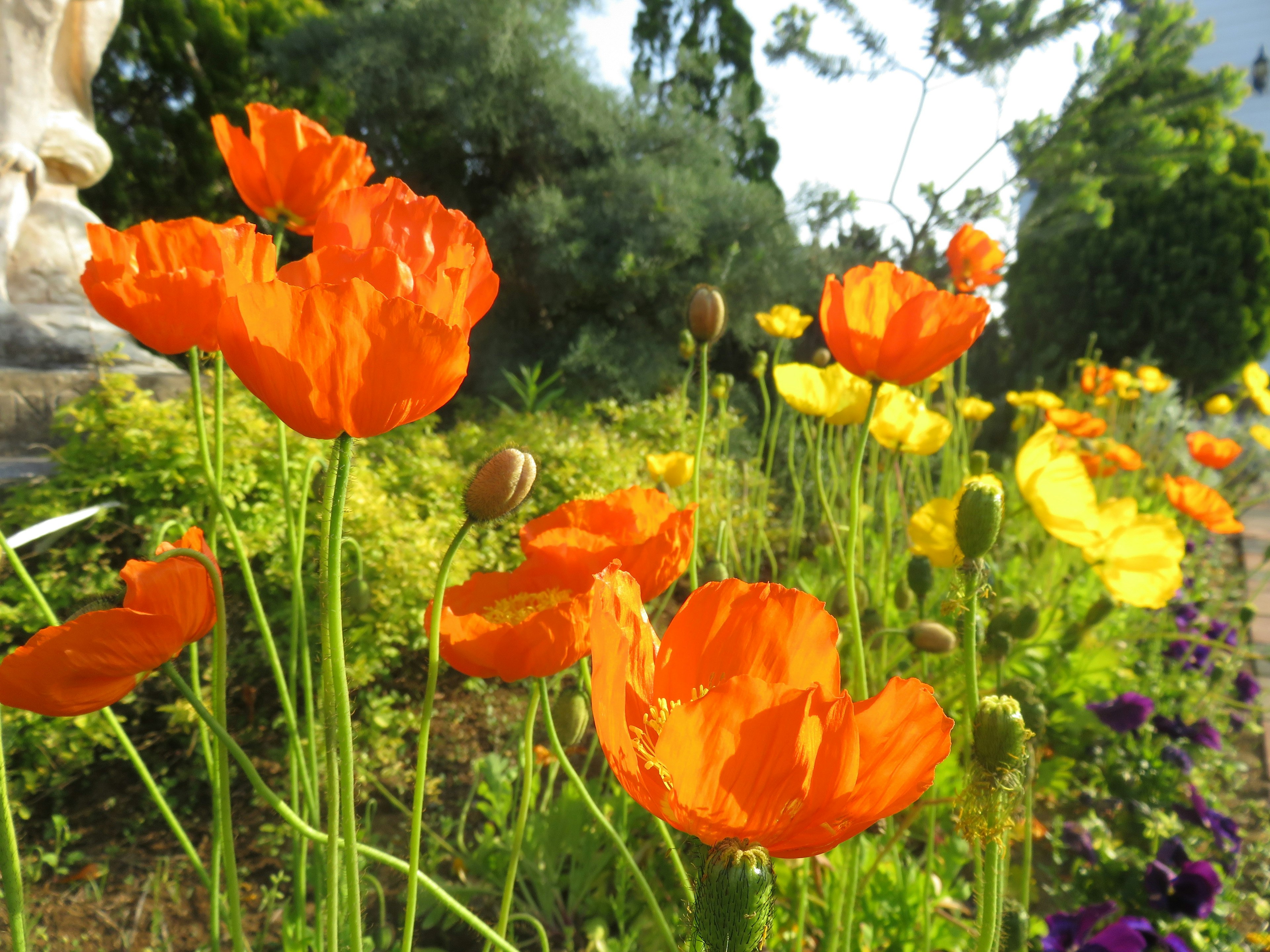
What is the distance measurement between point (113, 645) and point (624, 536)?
346mm

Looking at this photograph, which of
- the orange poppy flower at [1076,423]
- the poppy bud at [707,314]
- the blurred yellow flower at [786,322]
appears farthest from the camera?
the orange poppy flower at [1076,423]

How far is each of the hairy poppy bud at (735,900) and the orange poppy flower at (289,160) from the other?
2.37ft

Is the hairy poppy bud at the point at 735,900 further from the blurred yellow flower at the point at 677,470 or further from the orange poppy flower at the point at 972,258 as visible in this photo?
the orange poppy flower at the point at 972,258

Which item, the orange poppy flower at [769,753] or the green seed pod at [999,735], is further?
the green seed pod at [999,735]

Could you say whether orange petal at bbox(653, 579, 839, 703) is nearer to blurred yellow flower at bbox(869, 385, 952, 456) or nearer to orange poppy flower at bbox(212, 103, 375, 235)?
orange poppy flower at bbox(212, 103, 375, 235)

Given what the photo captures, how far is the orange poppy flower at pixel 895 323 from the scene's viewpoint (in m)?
0.71

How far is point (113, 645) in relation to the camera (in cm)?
45

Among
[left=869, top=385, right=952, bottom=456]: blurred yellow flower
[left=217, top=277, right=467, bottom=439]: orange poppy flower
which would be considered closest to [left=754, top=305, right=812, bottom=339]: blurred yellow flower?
[left=869, top=385, right=952, bottom=456]: blurred yellow flower

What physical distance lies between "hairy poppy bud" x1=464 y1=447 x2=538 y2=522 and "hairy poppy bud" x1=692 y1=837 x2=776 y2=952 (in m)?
0.25

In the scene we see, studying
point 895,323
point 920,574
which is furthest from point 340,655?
point 920,574

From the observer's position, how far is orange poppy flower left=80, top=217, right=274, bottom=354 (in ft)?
1.63

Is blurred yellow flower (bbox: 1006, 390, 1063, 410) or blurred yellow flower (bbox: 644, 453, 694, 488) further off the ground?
blurred yellow flower (bbox: 1006, 390, 1063, 410)

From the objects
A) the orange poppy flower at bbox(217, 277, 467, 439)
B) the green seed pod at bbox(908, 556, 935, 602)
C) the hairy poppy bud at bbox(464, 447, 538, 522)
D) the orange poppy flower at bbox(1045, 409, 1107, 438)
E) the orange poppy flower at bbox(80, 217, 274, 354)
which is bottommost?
the hairy poppy bud at bbox(464, 447, 538, 522)

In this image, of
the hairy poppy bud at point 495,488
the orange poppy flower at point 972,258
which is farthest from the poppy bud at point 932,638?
the orange poppy flower at point 972,258
